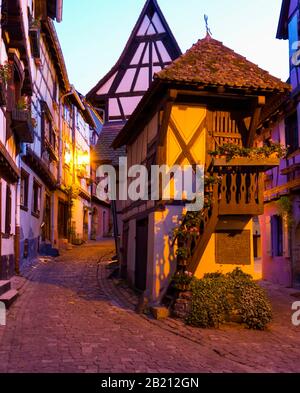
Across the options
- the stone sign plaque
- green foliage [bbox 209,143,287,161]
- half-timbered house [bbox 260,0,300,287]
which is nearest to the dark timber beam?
green foliage [bbox 209,143,287,161]

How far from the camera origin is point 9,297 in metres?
10.1

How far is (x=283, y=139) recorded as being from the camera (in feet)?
54.7

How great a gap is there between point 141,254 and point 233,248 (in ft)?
9.81

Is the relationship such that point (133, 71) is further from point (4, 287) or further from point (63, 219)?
point (4, 287)

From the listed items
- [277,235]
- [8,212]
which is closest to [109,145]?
[8,212]

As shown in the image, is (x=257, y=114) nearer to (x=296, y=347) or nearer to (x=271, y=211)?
(x=296, y=347)

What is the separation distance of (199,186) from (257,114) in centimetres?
228

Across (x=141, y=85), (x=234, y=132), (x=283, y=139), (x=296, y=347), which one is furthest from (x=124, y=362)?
(x=141, y=85)

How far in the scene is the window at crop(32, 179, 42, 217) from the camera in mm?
17953

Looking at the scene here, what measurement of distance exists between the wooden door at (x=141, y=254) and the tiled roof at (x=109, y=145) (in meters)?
5.68

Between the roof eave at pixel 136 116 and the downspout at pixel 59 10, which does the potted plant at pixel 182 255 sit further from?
the downspout at pixel 59 10

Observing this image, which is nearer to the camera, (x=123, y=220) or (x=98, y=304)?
(x=98, y=304)

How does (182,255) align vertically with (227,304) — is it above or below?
above
